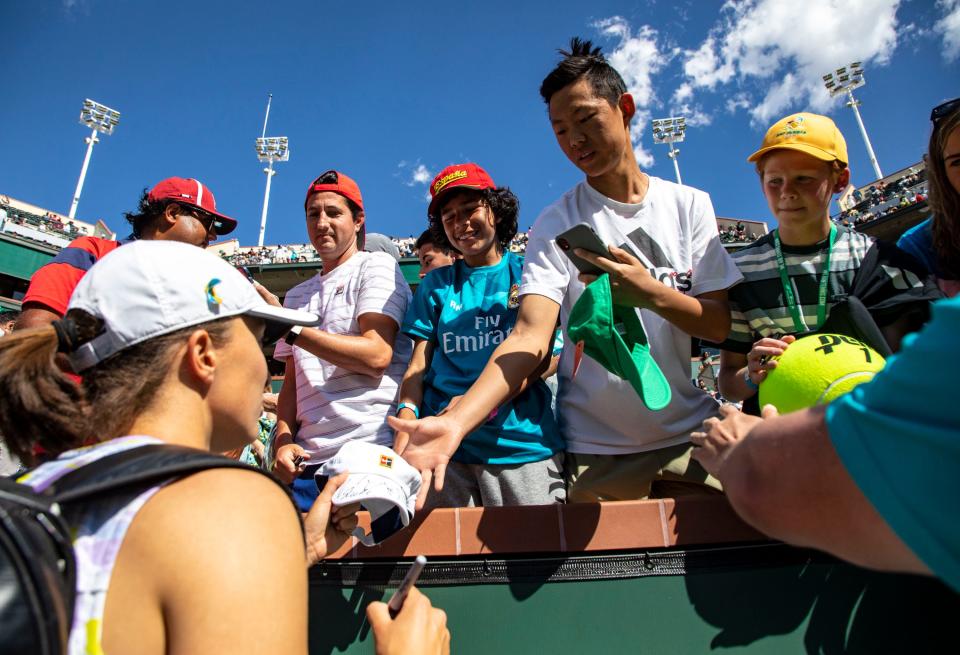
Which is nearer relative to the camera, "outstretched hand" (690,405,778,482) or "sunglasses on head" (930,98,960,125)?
"outstretched hand" (690,405,778,482)

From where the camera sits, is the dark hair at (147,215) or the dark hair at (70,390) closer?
the dark hair at (70,390)

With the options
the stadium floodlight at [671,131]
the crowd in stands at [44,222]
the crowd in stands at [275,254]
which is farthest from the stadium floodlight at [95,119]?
the stadium floodlight at [671,131]

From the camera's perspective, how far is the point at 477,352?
2619 mm

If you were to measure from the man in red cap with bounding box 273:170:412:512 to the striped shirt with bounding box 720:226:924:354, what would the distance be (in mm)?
1572

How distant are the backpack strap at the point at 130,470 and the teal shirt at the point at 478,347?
144 cm

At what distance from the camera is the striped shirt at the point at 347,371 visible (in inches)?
103

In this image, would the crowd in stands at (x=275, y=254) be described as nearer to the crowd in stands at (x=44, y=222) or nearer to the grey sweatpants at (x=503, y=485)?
the crowd in stands at (x=44, y=222)

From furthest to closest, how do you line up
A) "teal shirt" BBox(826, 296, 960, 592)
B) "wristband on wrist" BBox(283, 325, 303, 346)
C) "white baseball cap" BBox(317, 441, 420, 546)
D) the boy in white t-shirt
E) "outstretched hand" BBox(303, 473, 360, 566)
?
"wristband on wrist" BBox(283, 325, 303, 346) → the boy in white t-shirt → "outstretched hand" BBox(303, 473, 360, 566) → "white baseball cap" BBox(317, 441, 420, 546) → "teal shirt" BBox(826, 296, 960, 592)

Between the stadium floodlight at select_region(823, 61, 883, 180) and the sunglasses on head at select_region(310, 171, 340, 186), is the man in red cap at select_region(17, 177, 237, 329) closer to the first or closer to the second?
the sunglasses on head at select_region(310, 171, 340, 186)

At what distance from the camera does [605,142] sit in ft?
7.75

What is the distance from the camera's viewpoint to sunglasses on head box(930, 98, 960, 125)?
2.12 metres

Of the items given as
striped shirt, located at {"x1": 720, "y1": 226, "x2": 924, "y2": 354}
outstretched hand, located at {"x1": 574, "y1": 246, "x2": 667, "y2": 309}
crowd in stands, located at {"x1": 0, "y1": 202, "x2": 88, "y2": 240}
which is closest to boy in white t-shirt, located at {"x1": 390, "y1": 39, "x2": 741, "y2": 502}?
outstretched hand, located at {"x1": 574, "y1": 246, "x2": 667, "y2": 309}

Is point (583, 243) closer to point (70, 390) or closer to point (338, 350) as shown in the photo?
point (338, 350)

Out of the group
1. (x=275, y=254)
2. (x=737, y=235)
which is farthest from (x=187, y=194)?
(x=275, y=254)
